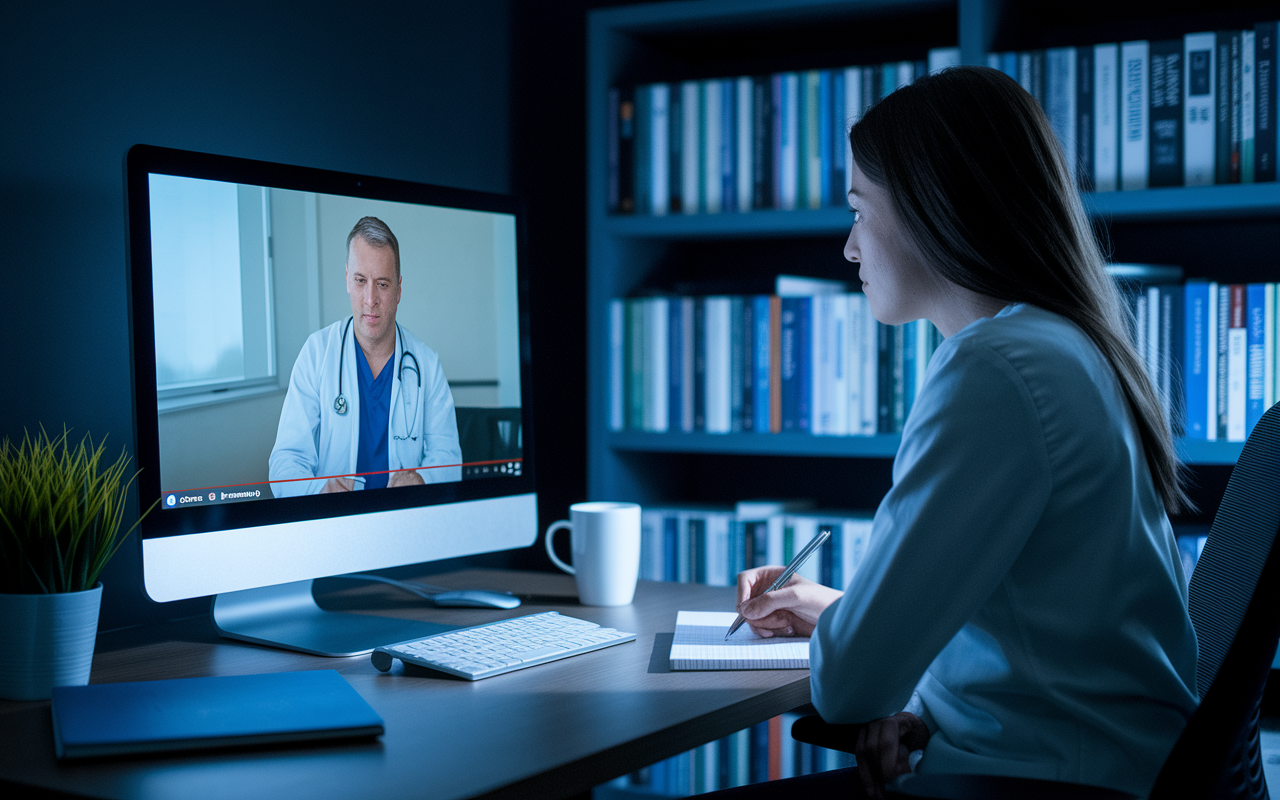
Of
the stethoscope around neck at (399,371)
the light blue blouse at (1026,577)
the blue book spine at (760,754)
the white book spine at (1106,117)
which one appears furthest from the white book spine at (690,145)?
the light blue blouse at (1026,577)

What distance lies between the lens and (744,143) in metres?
1.97

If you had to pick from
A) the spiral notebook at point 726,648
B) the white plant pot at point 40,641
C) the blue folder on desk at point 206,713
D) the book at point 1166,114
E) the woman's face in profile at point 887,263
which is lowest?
the spiral notebook at point 726,648

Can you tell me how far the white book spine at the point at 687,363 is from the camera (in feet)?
6.54

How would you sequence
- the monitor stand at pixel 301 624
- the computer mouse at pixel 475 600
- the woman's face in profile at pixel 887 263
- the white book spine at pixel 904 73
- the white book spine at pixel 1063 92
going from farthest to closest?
the white book spine at pixel 904 73 → the white book spine at pixel 1063 92 → the computer mouse at pixel 475 600 → the monitor stand at pixel 301 624 → the woman's face in profile at pixel 887 263

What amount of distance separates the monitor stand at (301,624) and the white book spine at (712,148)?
987 millimetres

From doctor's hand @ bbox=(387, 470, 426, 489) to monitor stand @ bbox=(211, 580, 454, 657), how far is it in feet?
0.54

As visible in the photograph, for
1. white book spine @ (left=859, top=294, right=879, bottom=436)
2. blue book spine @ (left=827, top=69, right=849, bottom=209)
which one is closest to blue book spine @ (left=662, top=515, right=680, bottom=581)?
white book spine @ (left=859, top=294, right=879, bottom=436)

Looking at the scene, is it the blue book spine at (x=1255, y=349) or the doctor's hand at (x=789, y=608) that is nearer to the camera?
the doctor's hand at (x=789, y=608)

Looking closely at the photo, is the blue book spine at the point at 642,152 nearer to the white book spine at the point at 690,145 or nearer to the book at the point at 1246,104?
the white book spine at the point at 690,145

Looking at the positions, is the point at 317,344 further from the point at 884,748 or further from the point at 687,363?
the point at 687,363

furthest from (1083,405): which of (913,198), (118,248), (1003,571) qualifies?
(118,248)

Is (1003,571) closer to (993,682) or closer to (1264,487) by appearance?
(993,682)

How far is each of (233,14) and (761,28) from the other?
3.05ft

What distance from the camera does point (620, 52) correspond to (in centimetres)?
209
